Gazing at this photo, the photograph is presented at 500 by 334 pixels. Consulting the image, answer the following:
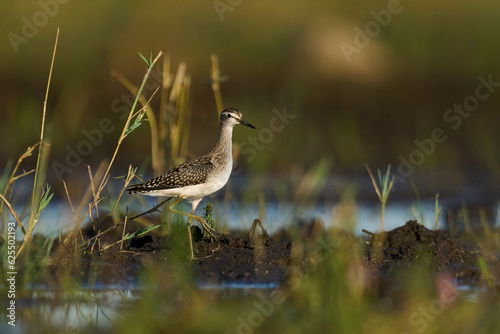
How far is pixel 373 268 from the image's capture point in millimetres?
7820

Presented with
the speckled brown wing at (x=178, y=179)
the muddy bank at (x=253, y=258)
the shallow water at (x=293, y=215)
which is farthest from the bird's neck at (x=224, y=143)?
the muddy bank at (x=253, y=258)

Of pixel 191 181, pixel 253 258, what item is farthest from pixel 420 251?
pixel 191 181

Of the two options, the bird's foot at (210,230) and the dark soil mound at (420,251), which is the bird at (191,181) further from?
the dark soil mound at (420,251)

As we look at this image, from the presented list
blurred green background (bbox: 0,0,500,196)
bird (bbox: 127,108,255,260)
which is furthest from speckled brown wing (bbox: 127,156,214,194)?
blurred green background (bbox: 0,0,500,196)

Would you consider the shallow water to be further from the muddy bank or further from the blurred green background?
the blurred green background

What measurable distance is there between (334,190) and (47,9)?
710 centimetres

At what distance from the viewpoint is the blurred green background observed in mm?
15359

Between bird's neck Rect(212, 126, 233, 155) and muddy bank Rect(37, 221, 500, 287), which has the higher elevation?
bird's neck Rect(212, 126, 233, 155)

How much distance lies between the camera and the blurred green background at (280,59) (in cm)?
1536

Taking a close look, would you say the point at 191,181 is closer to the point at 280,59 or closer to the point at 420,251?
the point at 420,251

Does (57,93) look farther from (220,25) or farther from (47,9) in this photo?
(220,25)

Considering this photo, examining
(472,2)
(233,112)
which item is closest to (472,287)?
(233,112)

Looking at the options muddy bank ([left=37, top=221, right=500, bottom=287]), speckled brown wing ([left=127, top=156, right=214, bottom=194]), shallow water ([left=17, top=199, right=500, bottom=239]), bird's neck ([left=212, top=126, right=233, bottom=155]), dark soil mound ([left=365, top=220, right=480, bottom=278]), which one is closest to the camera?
muddy bank ([left=37, top=221, right=500, bottom=287])

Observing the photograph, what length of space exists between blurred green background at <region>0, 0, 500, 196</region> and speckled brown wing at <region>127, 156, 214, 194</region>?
19.3ft
